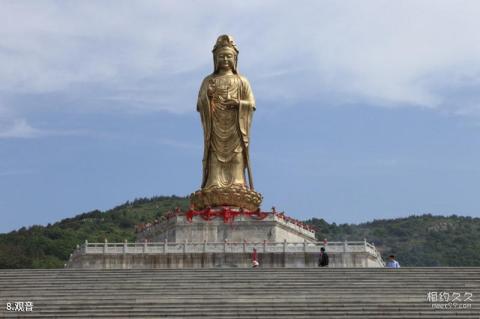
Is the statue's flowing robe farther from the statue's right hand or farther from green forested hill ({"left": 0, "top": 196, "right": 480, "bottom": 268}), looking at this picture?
green forested hill ({"left": 0, "top": 196, "right": 480, "bottom": 268})

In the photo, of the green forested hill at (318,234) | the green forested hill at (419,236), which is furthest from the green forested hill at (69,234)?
the green forested hill at (419,236)

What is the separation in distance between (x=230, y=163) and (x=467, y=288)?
1354 centimetres

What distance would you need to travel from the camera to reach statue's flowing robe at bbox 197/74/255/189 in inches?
1143

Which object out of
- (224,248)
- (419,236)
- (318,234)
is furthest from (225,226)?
(419,236)

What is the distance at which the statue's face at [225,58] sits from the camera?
2950cm

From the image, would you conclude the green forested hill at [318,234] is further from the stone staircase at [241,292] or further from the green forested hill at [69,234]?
the stone staircase at [241,292]

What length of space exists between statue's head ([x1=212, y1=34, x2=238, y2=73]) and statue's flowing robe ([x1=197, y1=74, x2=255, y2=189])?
61cm

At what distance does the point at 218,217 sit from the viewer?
88.8ft

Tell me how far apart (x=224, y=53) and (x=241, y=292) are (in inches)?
574

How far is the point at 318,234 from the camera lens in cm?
6800

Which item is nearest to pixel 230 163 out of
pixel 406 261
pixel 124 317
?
pixel 124 317

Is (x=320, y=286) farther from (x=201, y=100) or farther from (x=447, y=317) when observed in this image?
(x=201, y=100)

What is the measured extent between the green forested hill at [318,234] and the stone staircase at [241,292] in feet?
81.5

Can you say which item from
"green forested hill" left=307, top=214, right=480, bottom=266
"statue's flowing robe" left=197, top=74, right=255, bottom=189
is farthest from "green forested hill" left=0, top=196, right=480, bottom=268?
"statue's flowing robe" left=197, top=74, right=255, bottom=189
